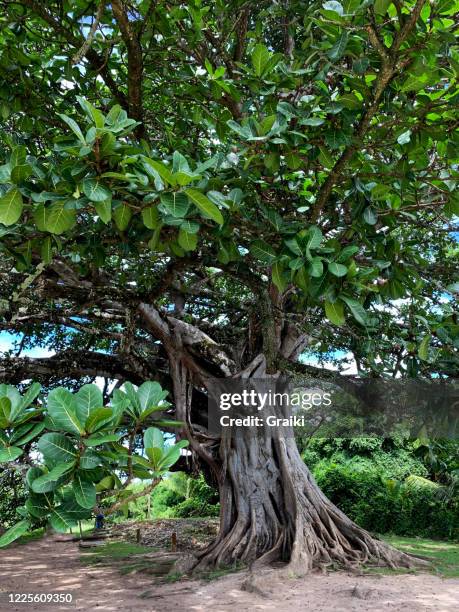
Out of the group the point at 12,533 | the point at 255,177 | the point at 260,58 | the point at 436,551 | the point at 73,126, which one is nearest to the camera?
the point at 12,533

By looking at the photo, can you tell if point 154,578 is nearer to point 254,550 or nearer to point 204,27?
point 254,550

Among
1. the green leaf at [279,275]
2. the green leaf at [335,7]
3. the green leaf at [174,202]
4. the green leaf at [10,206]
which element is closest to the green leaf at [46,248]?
the green leaf at [10,206]

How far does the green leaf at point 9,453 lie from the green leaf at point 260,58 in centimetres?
196

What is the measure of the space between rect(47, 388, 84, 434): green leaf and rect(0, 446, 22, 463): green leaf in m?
0.10

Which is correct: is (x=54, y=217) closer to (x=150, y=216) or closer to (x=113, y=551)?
(x=150, y=216)

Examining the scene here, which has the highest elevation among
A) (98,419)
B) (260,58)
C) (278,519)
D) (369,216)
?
(260,58)

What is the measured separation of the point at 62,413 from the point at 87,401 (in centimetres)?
6

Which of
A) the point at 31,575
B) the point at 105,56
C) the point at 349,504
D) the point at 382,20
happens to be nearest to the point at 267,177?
the point at 382,20

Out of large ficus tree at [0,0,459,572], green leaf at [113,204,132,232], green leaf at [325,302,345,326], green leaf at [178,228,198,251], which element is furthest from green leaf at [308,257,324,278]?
green leaf at [113,204,132,232]

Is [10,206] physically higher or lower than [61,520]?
higher

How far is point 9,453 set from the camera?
1.20 m

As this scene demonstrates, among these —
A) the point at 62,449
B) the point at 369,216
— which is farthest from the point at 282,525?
the point at 62,449

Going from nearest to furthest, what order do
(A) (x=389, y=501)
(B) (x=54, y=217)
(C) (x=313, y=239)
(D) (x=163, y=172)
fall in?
1. (D) (x=163, y=172)
2. (B) (x=54, y=217)
3. (C) (x=313, y=239)
4. (A) (x=389, y=501)

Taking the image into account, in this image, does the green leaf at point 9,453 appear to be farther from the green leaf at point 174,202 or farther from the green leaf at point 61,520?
the green leaf at point 174,202
